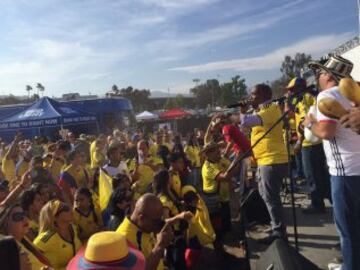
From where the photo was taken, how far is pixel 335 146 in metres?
3.12

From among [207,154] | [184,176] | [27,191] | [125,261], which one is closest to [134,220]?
[125,261]

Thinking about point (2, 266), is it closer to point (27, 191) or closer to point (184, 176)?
point (27, 191)

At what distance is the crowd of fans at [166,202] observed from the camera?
2828 mm

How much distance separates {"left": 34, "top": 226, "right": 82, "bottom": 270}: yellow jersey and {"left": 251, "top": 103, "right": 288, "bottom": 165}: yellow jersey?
2.15m

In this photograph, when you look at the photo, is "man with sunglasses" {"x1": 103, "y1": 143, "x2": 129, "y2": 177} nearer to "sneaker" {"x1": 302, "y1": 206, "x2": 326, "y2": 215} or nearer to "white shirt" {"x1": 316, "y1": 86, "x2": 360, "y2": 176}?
"sneaker" {"x1": 302, "y1": 206, "x2": 326, "y2": 215}

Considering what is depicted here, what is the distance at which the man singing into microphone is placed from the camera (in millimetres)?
4504

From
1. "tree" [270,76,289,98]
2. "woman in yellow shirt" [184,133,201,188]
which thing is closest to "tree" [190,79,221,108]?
"tree" [270,76,289,98]

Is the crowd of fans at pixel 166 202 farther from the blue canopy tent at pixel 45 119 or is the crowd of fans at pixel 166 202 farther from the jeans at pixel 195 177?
the blue canopy tent at pixel 45 119

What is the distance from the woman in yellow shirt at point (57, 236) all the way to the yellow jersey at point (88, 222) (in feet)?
2.40

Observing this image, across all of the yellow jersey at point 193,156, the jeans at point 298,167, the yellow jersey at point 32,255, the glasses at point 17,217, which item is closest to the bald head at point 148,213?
the yellow jersey at point 32,255

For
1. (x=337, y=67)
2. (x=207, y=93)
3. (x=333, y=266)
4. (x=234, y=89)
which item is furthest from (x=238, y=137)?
(x=207, y=93)

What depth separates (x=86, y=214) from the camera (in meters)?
4.93

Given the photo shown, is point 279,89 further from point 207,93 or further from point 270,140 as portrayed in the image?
point 207,93

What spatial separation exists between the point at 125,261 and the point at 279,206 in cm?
301
